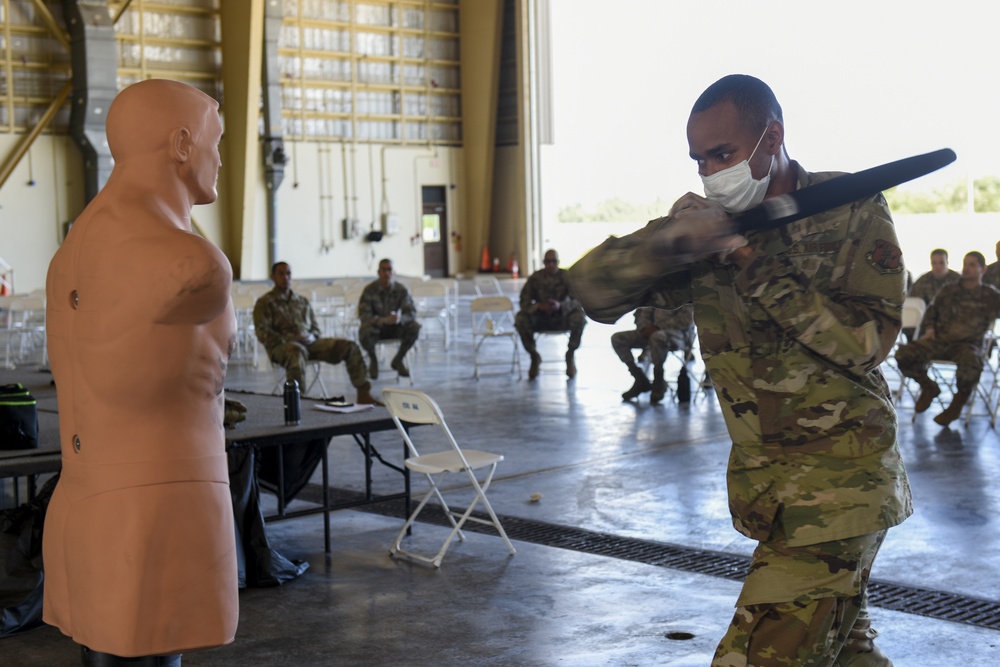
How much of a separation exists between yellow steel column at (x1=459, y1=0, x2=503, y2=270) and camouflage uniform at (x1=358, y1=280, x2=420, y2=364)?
46.2 ft

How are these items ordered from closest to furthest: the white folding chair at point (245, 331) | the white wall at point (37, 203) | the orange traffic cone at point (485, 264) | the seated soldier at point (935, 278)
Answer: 1. the seated soldier at point (935, 278)
2. the white folding chair at point (245, 331)
3. the white wall at point (37, 203)
4. the orange traffic cone at point (485, 264)

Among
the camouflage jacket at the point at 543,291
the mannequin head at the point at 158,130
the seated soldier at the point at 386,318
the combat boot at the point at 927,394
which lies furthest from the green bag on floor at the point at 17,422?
the camouflage jacket at the point at 543,291

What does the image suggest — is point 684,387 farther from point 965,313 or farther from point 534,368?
point 965,313

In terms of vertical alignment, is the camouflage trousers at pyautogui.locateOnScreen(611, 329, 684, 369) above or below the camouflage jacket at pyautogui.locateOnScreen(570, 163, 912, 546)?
below

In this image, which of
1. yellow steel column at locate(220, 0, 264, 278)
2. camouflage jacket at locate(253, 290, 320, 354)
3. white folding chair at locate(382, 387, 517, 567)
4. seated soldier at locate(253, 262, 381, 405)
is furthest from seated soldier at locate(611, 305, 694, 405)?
yellow steel column at locate(220, 0, 264, 278)

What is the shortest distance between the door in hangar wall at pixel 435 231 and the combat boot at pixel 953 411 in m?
18.4

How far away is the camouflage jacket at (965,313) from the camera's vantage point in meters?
8.27

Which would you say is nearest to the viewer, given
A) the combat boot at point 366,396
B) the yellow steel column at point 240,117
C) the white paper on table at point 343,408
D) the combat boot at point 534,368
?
the white paper on table at point 343,408

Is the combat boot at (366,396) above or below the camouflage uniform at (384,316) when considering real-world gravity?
below

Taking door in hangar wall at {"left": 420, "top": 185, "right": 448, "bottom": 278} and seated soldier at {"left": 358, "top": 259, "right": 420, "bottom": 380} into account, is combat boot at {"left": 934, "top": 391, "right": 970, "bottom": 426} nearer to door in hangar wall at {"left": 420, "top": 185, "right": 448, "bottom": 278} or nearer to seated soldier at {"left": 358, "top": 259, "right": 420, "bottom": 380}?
seated soldier at {"left": 358, "top": 259, "right": 420, "bottom": 380}

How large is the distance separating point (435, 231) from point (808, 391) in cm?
2424

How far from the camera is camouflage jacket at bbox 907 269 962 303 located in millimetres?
10188

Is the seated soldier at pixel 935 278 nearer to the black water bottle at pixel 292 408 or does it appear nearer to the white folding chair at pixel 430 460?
the white folding chair at pixel 430 460

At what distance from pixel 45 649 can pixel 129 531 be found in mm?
2070
